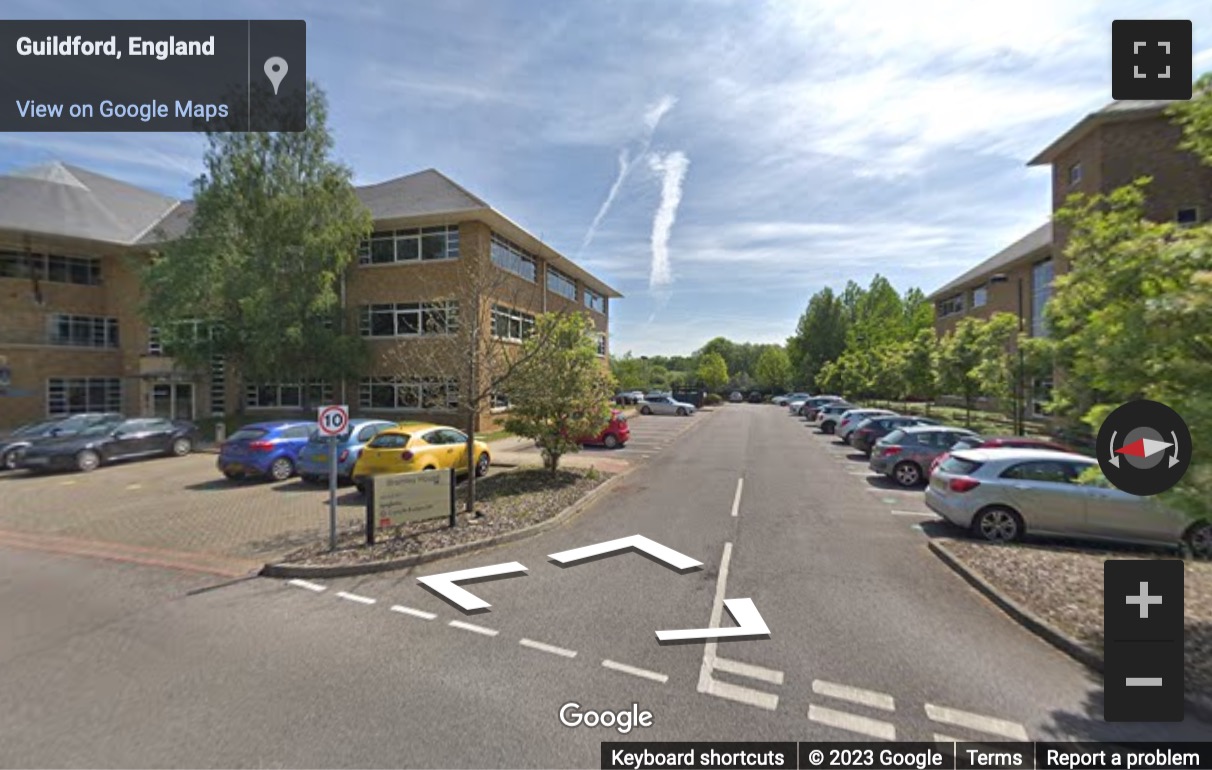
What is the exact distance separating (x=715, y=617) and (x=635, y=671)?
135cm

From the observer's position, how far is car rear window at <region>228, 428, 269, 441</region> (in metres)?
12.9

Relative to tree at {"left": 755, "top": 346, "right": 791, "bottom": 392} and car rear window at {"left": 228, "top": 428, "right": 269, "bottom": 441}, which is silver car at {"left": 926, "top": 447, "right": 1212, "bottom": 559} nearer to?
car rear window at {"left": 228, "top": 428, "right": 269, "bottom": 441}

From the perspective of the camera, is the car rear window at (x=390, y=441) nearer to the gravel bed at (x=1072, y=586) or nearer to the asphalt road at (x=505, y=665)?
the asphalt road at (x=505, y=665)

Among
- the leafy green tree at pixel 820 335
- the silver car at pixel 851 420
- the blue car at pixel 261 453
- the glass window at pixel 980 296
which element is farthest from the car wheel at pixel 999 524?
the leafy green tree at pixel 820 335

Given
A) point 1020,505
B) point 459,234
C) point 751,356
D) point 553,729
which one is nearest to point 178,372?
point 459,234

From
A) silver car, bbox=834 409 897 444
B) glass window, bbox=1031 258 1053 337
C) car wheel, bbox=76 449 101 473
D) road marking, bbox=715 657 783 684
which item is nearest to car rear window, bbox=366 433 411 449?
road marking, bbox=715 657 783 684

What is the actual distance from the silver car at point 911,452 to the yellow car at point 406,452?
1045 centimetres

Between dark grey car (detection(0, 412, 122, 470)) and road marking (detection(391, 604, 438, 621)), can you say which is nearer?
road marking (detection(391, 604, 438, 621))

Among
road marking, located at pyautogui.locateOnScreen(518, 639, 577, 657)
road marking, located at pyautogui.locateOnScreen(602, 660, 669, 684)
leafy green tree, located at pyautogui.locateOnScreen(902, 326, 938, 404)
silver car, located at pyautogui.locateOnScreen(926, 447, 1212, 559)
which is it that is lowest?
road marking, located at pyautogui.locateOnScreen(518, 639, 577, 657)

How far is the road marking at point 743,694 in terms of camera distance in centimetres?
382

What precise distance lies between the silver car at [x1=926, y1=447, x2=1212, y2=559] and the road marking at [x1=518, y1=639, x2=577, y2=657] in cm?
687

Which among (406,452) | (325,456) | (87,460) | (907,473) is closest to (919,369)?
(907,473)

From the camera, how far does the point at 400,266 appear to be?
25109mm

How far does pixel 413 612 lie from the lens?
215 inches
